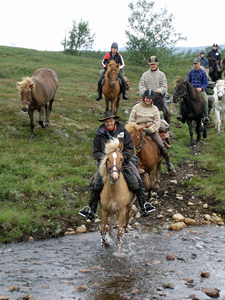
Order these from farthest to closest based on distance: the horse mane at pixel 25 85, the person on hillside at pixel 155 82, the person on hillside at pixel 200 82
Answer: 1. the person on hillside at pixel 200 82
2. the horse mane at pixel 25 85
3. the person on hillside at pixel 155 82

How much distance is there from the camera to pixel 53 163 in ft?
36.0

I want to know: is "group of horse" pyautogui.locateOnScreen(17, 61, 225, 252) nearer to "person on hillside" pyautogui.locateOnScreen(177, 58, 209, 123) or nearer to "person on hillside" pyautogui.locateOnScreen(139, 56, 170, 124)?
"person on hillside" pyautogui.locateOnScreen(177, 58, 209, 123)

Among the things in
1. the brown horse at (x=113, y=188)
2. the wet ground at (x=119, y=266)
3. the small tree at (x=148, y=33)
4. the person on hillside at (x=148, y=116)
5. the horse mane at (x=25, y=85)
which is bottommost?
the wet ground at (x=119, y=266)

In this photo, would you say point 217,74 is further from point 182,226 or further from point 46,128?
point 182,226

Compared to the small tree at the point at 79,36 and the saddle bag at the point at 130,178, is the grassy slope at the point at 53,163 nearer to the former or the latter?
the saddle bag at the point at 130,178

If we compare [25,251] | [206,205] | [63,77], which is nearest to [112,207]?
[25,251]

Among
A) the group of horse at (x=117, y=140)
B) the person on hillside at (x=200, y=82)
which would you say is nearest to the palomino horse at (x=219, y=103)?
the group of horse at (x=117, y=140)

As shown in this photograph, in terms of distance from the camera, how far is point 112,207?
21.8 ft

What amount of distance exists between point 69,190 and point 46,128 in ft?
17.1

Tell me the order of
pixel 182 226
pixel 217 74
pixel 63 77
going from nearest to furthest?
pixel 182 226 < pixel 217 74 < pixel 63 77

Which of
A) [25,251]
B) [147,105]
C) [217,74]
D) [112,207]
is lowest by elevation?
[25,251]

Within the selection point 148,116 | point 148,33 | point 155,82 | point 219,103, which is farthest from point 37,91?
point 148,33

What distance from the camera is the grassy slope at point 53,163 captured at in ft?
26.8

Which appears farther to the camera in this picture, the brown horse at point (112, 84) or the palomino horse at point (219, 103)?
the palomino horse at point (219, 103)
